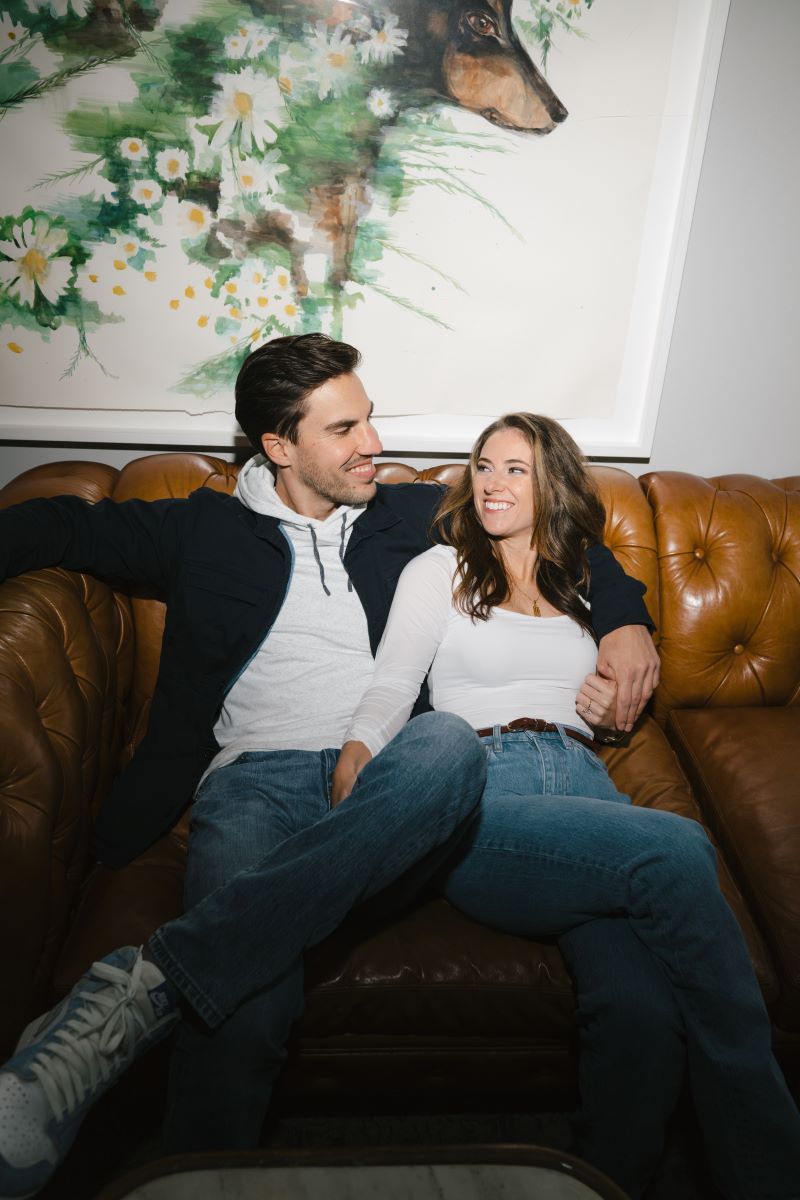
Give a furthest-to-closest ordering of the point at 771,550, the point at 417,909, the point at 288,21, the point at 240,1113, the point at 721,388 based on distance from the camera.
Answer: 1. the point at 721,388
2. the point at 771,550
3. the point at 288,21
4. the point at 417,909
5. the point at 240,1113

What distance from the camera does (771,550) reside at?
1.79 m

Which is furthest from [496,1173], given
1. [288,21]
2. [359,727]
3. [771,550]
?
[288,21]

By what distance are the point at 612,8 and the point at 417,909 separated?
2065 millimetres

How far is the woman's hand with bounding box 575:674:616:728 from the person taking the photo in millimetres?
1408

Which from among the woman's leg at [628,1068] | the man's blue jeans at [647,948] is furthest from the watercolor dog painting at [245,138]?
the woman's leg at [628,1068]

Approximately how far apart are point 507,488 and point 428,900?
0.90 m

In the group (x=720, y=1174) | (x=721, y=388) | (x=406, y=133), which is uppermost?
(x=406, y=133)

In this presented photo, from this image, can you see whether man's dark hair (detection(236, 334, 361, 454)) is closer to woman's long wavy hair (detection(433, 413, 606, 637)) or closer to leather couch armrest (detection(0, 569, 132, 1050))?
woman's long wavy hair (detection(433, 413, 606, 637))

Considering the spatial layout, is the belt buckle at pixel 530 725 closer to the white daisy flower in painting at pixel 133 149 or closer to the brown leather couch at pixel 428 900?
the brown leather couch at pixel 428 900

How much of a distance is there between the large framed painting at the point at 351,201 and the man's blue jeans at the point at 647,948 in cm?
119

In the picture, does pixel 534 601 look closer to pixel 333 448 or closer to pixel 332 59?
pixel 333 448

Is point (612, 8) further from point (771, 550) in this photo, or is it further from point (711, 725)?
point (711, 725)

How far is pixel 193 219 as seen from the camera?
1.64 meters

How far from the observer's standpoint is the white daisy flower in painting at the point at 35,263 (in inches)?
64.1
